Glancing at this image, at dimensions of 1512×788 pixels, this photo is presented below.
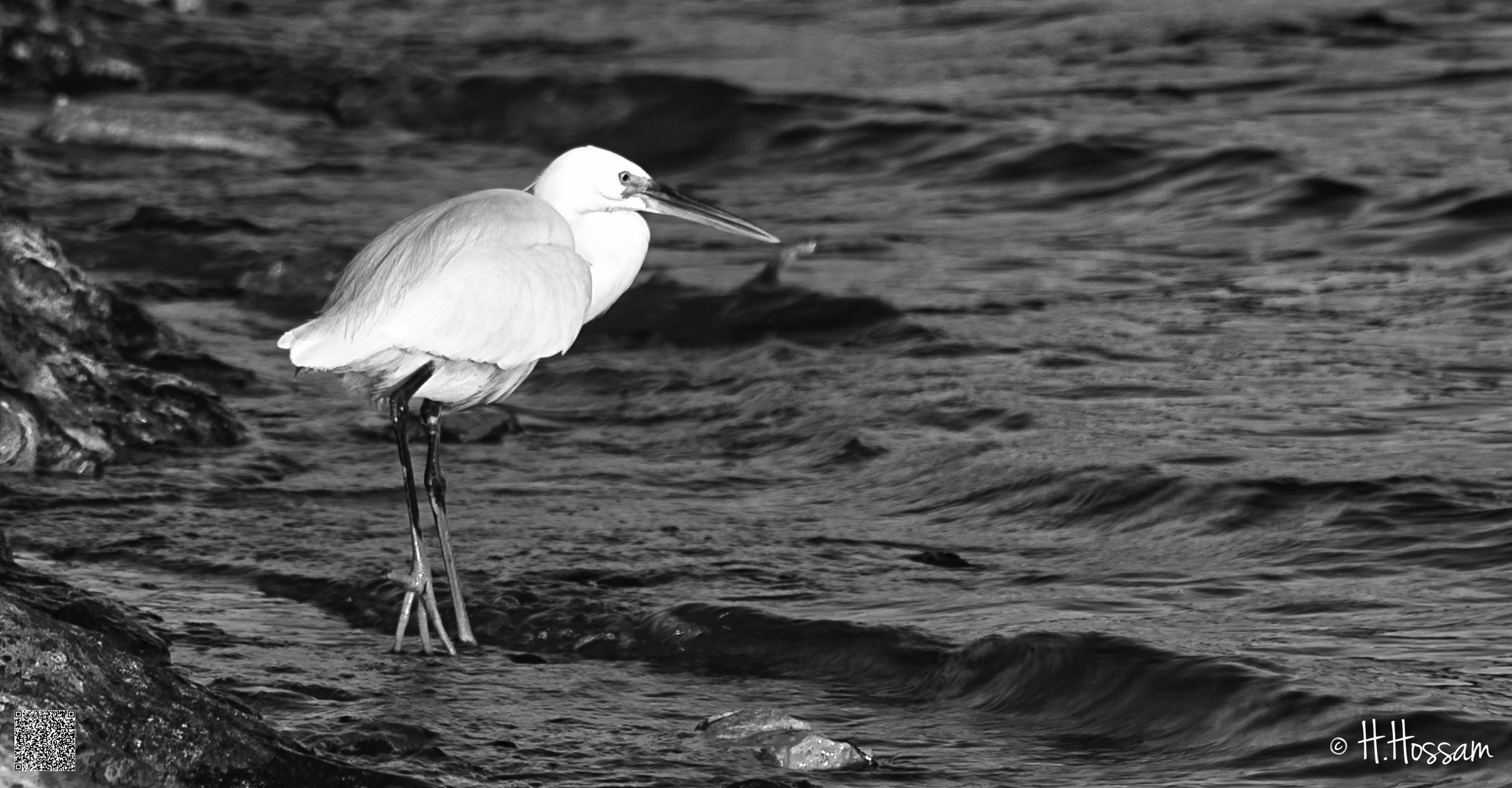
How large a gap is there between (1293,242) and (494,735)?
18.7 ft

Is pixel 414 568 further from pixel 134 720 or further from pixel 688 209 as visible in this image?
pixel 134 720

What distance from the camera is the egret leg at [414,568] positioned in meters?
5.32

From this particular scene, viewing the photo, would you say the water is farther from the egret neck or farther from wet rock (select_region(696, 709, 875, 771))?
the egret neck

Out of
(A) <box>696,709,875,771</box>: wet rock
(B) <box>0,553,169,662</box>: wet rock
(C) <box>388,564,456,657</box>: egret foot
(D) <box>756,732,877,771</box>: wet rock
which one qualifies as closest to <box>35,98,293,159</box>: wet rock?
(C) <box>388,564,456,657</box>: egret foot

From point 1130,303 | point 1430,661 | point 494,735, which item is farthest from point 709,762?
point 1130,303

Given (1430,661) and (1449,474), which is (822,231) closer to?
(1449,474)

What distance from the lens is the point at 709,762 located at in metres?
4.35

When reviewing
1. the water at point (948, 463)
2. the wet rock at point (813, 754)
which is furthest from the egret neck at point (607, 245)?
the wet rock at point (813, 754)

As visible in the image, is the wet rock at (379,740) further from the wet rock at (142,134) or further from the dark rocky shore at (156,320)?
the wet rock at (142,134)

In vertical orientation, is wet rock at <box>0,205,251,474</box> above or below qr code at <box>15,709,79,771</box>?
below

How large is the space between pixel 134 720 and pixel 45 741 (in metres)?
0.20

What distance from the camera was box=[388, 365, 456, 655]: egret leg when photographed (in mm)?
5324

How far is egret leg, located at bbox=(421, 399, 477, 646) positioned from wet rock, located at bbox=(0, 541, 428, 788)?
1494mm

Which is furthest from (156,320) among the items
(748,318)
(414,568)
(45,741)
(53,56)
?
(53,56)
